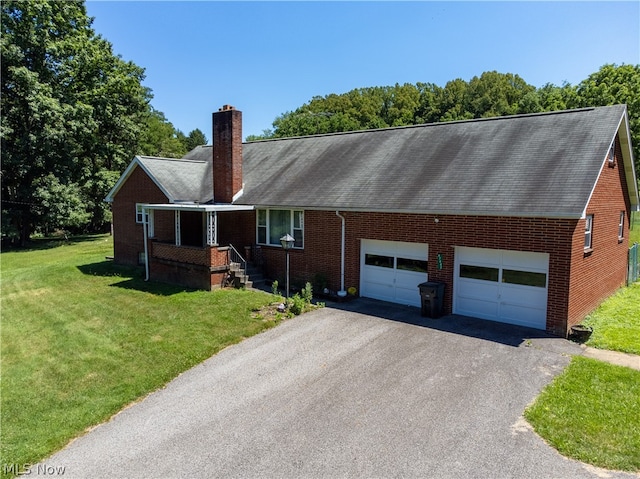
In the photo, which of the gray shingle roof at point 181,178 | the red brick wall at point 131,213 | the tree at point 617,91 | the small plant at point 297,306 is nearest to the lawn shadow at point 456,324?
the small plant at point 297,306

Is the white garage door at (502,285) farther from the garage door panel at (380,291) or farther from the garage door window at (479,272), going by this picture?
the garage door panel at (380,291)

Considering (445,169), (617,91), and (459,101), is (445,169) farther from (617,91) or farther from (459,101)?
(459,101)

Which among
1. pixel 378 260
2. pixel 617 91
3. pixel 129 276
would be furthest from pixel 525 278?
pixel 617 91

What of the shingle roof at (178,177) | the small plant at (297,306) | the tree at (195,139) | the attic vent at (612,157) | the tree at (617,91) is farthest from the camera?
the tree at (195,139)

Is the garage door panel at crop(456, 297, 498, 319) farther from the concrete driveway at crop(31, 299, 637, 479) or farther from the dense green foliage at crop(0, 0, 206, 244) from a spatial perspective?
the dense green foliage at crop(0, 0, 206, 244)

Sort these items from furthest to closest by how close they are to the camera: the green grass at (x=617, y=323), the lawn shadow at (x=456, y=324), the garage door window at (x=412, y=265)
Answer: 1. the garage door window at (x=412, y=265)
2. the lawn shadow at (x=456, y=324)
3. the green grass at (x=617, y=323)

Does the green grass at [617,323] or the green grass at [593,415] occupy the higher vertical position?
the green grass at [617,323]
